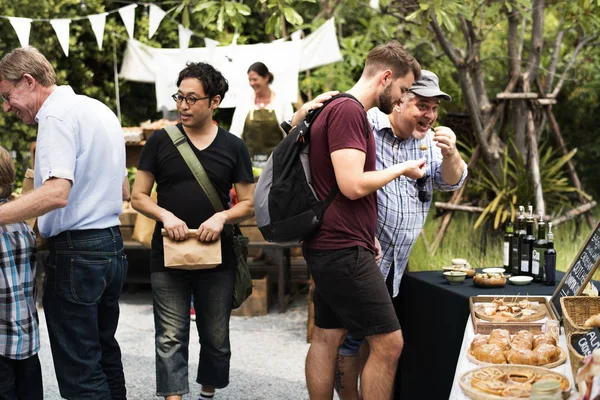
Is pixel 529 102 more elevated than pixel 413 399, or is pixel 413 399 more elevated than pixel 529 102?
pixel 529 102

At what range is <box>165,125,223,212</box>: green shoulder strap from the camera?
13.1 feet

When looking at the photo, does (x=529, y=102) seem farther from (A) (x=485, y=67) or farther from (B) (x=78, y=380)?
(B) (x=78, y=380)

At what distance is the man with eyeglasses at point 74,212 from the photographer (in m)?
3.38

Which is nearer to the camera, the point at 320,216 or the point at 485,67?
the point at 320,216

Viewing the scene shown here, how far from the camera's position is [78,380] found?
11.4ft

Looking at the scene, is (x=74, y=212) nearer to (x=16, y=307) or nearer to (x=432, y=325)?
(x=16, y=307)

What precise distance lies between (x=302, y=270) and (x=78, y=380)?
4564 mm

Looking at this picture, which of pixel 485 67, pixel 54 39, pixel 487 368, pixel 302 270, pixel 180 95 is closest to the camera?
pixel 487 368

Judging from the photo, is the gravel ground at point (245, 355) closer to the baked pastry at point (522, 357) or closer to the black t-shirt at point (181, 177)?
the black t-shirt at point (181, 177)

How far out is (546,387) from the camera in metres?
2.13

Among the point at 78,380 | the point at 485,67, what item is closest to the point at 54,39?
the point at 485,67

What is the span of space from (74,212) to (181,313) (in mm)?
833

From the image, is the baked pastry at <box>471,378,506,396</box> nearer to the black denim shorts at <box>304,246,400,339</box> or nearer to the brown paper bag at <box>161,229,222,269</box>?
the black denim shorts at <box>304,246,400,339</box>

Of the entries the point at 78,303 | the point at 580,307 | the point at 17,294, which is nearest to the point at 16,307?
the point at 17,294
